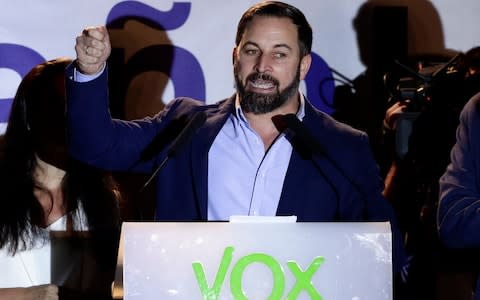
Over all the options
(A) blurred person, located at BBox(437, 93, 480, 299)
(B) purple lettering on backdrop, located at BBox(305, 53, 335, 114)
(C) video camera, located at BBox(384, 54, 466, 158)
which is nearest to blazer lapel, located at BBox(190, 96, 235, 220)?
(A) blurred person, located at BBox(437, 93, 480, 299)

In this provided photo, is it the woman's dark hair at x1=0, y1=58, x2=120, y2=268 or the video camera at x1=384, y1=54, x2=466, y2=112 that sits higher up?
the video camera at x1=384, y1=54, x2=466, y2=112

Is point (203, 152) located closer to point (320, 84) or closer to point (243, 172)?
point (243, 172)

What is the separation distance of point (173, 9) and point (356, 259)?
1736 mm

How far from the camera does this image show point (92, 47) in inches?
71.0

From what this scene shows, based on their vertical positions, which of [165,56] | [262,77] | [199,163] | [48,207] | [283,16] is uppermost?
[283,16]

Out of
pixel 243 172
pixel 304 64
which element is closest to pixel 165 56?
pixel 304 64

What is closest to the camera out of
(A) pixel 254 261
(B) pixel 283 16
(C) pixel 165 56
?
(A) pixel 254 261

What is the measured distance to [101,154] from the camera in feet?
6.79

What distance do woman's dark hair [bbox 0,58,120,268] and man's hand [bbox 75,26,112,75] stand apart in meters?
0.52

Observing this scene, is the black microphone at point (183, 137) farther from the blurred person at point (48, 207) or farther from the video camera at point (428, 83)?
the video camera at point (428, 83)

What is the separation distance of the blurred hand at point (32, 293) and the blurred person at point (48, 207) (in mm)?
143

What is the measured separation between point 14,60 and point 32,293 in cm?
119

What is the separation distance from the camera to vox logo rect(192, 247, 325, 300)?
62.6 inches

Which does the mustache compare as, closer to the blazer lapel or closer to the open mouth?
the open mouth
